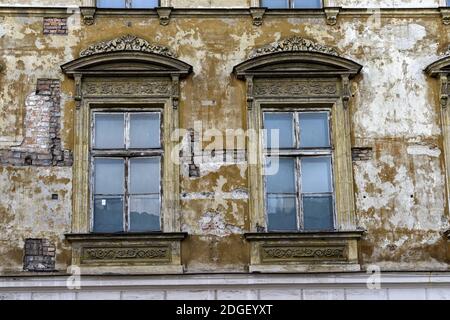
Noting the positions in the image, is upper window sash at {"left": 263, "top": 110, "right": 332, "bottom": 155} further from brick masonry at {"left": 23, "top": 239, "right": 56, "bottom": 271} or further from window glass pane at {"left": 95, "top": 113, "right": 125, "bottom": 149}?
brick masonry at {"left": 23, "top": 239, "right": 56, "bottom": 271}

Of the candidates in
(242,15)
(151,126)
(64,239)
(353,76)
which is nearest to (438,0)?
(353,76)

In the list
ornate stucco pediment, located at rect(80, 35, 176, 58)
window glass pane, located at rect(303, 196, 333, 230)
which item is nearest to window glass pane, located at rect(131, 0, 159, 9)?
ornate stucco pediment, located at rect(80, 35, 176, 58)

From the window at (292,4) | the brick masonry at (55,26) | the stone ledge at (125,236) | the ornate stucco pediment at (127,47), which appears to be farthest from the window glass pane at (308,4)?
the stone ledge at (125,236)

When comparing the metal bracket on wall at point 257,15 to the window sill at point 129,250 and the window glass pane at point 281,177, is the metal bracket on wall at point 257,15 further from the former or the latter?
the window sill at point 129,250

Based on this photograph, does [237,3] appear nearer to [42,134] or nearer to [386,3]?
[386,3]

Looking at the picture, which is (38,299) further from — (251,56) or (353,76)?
(353,76)

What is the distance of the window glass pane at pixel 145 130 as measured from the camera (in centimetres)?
1023

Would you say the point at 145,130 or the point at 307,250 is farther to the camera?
the point at 145,130

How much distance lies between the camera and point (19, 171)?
32.8ft

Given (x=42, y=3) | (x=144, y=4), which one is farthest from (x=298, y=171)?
(x=42, y=3)

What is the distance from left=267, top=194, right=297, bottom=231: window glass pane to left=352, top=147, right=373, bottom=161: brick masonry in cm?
86

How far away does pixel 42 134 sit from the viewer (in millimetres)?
10109

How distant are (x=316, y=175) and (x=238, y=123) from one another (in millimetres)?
1082

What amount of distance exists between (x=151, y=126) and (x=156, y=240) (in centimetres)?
137
